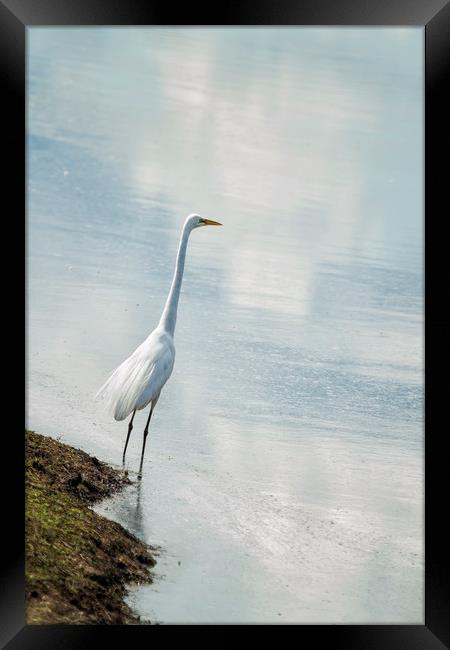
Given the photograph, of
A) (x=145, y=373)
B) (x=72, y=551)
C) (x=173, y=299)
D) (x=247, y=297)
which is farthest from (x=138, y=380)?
(x=247, y=297)

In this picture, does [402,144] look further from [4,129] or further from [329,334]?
[4,129]

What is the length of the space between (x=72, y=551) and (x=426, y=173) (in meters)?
1.42

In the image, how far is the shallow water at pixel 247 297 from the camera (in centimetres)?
299

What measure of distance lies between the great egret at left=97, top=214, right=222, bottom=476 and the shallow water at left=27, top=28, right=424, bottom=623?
233 millimetres

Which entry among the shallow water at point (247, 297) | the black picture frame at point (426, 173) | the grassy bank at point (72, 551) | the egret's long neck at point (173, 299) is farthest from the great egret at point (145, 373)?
the black picture frame at point (426, 173)

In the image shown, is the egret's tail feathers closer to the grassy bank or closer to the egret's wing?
the egret's wing

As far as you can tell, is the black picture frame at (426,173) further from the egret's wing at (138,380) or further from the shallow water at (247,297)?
the egret's wing at (138,380)

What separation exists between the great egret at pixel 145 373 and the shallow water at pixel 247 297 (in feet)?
0.77

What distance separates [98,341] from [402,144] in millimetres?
4265

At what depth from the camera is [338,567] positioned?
296cm

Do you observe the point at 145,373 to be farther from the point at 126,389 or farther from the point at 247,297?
the point at 247,297

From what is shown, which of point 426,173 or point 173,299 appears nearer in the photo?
point 426,173

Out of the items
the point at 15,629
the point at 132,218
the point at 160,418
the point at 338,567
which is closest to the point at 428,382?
the point at 338,567

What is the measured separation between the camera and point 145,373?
344cm
